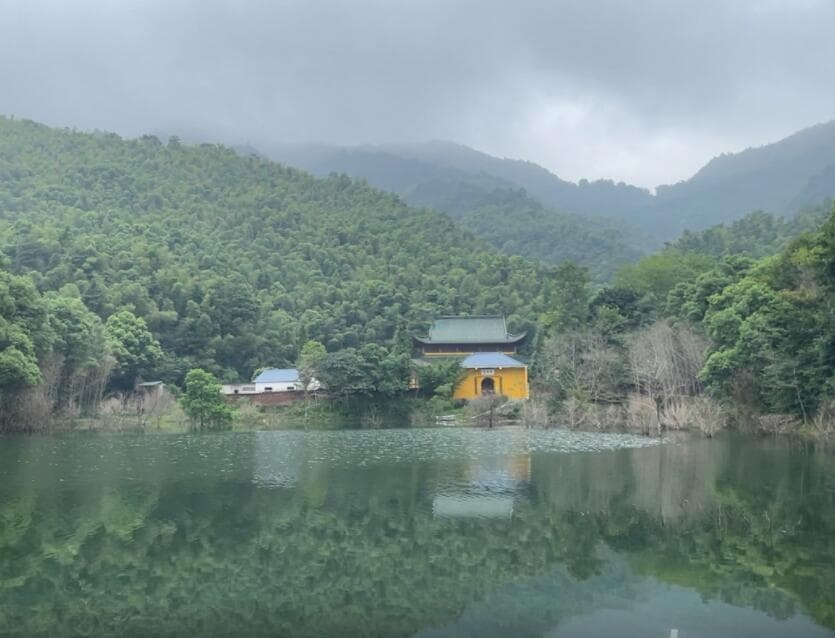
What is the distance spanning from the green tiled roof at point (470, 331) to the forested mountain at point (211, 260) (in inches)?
88.7

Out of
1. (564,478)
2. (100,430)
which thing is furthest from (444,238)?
(564,478)

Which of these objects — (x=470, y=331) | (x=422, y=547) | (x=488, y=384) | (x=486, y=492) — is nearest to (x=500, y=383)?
(x=488, y=384)

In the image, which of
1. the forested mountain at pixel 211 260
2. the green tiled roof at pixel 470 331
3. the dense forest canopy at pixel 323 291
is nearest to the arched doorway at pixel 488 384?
the dense forest canopy at pixel 323 291

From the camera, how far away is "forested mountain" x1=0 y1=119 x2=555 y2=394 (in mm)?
49031

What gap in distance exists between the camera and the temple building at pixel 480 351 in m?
44.6

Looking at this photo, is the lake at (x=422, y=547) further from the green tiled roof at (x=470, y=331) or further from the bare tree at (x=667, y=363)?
the green tiled roof at (x=470, y=331)

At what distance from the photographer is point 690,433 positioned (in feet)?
101

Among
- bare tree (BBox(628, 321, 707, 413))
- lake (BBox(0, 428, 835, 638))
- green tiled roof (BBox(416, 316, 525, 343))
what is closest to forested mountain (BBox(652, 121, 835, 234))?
green tiled roof (BBox(416, 316, 525, 343))

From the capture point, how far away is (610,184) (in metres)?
185

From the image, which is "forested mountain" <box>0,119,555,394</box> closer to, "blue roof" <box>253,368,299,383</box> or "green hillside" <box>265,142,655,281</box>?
"blue roof" <box>253,368,299,383</box>

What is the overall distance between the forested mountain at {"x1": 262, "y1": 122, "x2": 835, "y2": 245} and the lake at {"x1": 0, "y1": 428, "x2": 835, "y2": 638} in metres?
83.8

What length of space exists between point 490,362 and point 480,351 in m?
6.51

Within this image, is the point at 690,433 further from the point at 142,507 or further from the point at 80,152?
the point at 80,152

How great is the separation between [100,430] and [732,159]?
527 feet
